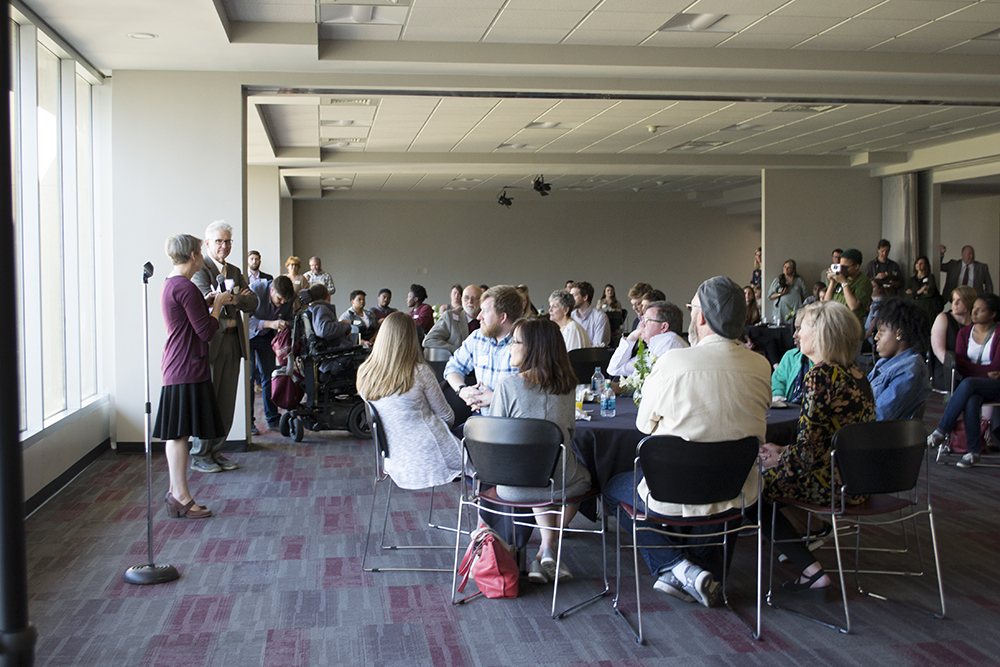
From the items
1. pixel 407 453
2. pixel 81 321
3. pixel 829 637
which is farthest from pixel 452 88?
pixel 829 637

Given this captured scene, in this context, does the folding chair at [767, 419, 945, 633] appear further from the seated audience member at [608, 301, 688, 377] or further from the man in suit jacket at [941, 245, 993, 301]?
the man in suit jacket at [941, 245, 993, 301]

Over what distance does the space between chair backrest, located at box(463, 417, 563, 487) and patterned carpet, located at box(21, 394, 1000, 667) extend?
60 cm

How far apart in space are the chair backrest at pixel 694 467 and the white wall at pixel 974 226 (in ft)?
56.8

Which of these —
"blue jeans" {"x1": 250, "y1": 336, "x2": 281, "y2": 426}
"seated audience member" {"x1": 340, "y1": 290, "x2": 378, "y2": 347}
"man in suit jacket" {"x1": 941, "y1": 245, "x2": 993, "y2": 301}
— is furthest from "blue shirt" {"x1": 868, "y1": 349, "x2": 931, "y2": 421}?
"man in suit jacket" {"x1": 941, "y1": 245, "x2": 993, "y2": 301}

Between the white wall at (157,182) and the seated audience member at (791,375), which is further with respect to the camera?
the white wall at (157,182)

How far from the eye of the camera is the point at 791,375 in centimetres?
501

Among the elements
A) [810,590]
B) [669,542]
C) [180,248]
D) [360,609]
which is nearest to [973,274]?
[810,590]

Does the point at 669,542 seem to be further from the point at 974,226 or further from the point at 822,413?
the point at 974,226

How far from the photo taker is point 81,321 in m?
6.77

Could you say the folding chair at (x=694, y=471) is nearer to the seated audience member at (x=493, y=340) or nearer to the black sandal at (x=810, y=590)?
the black sandal at (x=810, y=590)

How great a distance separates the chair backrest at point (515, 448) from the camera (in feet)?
11.3

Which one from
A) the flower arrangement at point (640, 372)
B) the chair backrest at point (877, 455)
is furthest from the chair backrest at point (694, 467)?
the flower arrangement at point (640, 372)

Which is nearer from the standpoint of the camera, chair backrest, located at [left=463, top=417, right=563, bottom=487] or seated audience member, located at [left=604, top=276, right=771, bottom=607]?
seated audience member, located at [left=604, top=276, right=771, bottom=607]

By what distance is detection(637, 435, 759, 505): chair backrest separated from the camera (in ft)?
10.6
